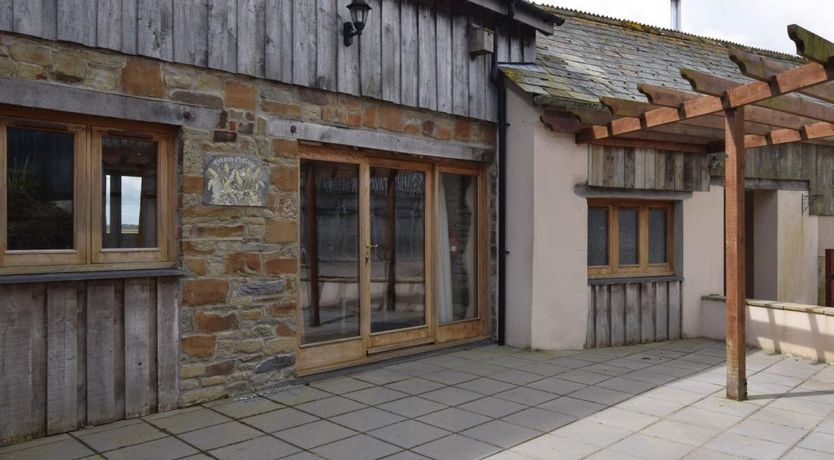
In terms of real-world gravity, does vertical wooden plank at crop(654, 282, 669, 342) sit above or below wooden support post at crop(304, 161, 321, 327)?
below

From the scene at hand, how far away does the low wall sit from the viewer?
639 cm

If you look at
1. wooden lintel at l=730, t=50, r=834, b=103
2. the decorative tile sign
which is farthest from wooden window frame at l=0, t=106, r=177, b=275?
wooden lintel at l=730, t=50, r=834, b=103

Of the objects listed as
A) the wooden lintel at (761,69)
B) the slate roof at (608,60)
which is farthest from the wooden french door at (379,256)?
the wooden lintel at (761,69)

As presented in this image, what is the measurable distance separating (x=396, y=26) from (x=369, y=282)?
259cm

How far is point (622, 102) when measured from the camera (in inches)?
229

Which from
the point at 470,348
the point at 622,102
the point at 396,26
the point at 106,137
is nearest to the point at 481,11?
the point at 396,26

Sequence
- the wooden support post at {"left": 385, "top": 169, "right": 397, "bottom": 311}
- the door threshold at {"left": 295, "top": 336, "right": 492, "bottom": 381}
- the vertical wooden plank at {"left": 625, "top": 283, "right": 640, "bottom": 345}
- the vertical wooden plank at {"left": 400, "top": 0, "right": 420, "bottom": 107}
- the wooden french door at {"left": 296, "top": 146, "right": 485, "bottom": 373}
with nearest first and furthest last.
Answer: the door threshold at {"left": 295, "top": 336, "right": 492, "bottom": 381} < the wooden french door at {"left": 296, "top": 146, "right": 485, "bottom": 373} < the vertical wooden plank at {"left": 400, "top": 0, "right": 420, "bottom": 107} < the wooden support post at {"left": 385, "top": 169, "right": 397, "bottom": 311} < the vertical wooden plank at {"left": 625, "top": 283, "right": 640, "bottom": 345}

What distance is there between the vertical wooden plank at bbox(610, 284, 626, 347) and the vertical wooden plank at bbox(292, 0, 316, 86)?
173 inches

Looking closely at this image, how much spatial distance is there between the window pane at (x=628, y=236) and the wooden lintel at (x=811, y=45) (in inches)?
143

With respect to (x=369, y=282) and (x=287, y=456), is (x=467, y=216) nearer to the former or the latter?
(x=369, y=282)

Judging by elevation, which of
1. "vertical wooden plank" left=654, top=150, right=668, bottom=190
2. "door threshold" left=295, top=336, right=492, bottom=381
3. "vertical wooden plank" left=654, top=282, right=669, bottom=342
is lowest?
"door threshold" left=295, top=336, right=492, bottom=381

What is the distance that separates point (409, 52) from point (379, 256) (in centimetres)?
211

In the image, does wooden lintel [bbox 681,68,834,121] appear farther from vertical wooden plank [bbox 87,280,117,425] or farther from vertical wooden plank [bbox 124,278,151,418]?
vertical wooden plank [bbox 87,280,117,425]

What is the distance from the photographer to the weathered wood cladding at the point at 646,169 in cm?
709
